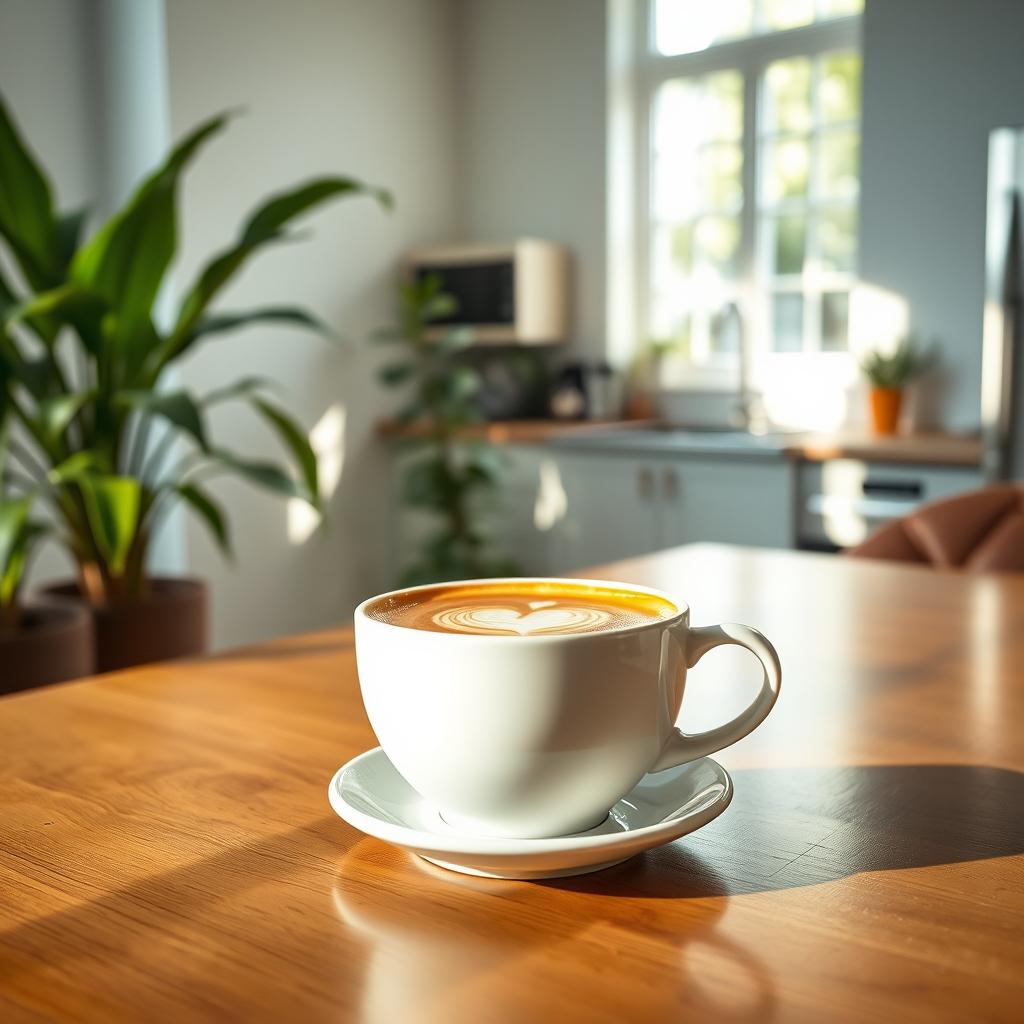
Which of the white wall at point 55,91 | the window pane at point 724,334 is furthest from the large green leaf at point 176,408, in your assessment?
the window pane at point 724,334

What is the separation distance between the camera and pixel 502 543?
4.30 meters

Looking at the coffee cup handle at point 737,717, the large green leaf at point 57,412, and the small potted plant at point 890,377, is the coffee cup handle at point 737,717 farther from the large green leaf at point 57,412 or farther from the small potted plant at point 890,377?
the small potted plant at point 890,377

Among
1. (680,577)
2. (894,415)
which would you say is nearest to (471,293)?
(894,415)

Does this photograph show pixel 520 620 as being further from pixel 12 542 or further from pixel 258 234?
pixel 258 234

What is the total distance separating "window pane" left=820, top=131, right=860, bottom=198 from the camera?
402cm

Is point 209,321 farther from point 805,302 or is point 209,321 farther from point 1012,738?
point 805,302

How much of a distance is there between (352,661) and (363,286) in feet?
12.2

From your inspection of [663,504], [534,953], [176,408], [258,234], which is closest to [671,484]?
[663,504]

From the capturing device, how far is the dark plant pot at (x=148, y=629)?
183 cm

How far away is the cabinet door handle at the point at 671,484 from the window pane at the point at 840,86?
1.39 m

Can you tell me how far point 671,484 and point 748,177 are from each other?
132 centimetres

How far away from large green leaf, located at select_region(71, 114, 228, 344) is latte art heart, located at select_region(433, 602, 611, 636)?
1318 mm

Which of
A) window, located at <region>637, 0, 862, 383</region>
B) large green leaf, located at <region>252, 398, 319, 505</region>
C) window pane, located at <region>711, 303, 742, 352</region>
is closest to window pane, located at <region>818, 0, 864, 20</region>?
window, located at <region>637, 0, 862, 383</region>

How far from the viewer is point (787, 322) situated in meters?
4.30
